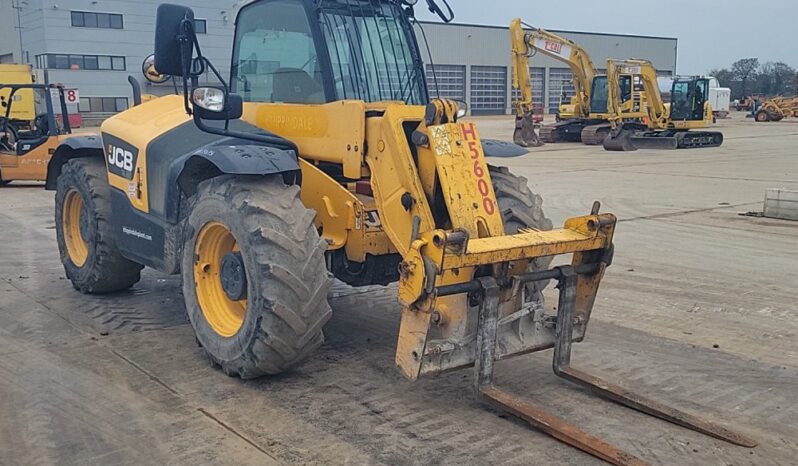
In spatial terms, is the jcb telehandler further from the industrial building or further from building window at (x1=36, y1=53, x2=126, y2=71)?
building window at (x1=36, y1=53, x2=126, y2=71)

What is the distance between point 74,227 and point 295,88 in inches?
131

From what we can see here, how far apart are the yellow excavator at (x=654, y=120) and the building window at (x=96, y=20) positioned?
30880 mm

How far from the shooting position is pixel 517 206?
5.36 meters

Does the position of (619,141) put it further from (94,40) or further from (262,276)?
(94,40)

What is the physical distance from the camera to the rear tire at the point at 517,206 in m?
5.19

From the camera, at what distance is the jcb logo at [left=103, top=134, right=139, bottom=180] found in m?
6.39

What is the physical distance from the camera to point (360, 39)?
562cm

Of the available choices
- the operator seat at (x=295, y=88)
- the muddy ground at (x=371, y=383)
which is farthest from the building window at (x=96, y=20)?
the operator seat at (x=295, y=88)

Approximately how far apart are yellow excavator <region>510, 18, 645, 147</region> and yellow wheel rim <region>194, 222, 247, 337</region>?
943 inches

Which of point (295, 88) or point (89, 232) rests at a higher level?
point (295, 88)

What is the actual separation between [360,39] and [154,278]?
3.70m

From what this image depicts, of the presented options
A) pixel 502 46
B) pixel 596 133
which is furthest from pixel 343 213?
pixel 502 46

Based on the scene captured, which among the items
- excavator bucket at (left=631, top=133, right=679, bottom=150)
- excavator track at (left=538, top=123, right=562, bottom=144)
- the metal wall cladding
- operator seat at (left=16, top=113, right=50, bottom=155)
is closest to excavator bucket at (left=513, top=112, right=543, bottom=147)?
excavator track at (left=538, top=123, right=562, bottom=144)

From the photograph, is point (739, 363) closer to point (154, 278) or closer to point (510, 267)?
point (510, 267)
